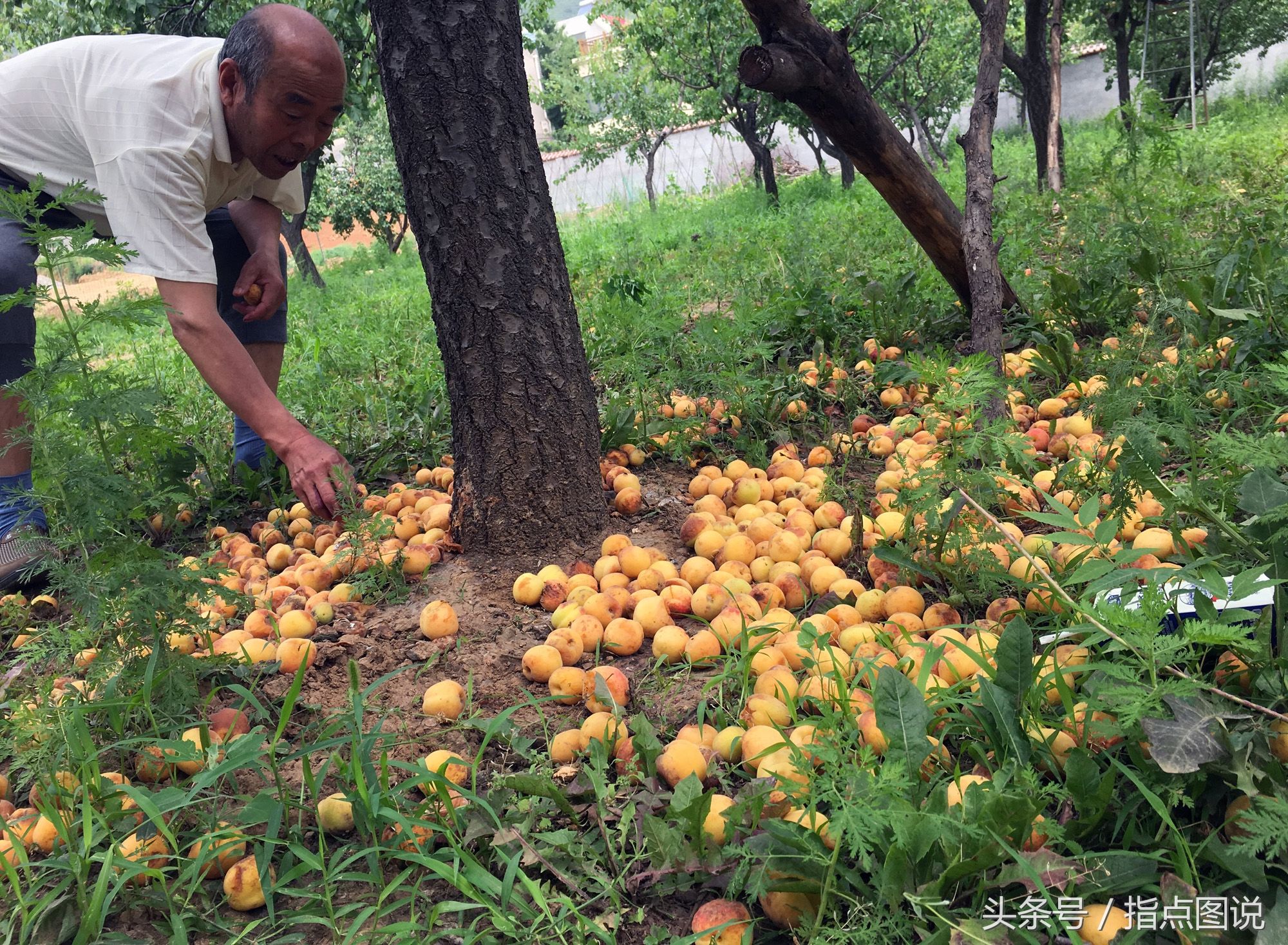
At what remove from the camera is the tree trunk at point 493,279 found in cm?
226

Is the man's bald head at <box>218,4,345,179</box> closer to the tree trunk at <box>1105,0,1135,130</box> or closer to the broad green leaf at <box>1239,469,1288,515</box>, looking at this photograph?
the broad green leaf at <box>1239,469,1288,515</box>

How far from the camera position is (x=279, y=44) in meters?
2.50

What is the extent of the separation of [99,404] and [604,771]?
1.22 m

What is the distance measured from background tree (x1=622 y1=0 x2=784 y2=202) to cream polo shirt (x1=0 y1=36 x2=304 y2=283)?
11.2 metres

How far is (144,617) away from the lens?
1.71m

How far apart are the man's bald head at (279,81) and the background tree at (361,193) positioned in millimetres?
16123

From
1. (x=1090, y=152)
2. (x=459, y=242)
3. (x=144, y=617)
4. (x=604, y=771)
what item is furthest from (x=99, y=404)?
(x=1090, y=152)

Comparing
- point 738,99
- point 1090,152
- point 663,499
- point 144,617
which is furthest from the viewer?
point 738,99

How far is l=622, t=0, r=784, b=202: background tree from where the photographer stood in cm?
1323

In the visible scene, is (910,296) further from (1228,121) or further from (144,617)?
(1228,121)

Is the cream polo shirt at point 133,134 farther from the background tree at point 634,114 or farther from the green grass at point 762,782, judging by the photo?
the background tree at point 634,114

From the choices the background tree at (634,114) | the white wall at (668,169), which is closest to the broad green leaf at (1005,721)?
the background tree at (634,114)

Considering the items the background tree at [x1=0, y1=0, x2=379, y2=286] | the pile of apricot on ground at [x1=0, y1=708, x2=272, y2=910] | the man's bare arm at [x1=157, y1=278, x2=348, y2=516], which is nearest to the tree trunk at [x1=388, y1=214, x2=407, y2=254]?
the background tree at [x1=0, y1=0, x2=379, y2=286]

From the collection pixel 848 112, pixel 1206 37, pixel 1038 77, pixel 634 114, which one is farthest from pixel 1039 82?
pixel 1206 37
